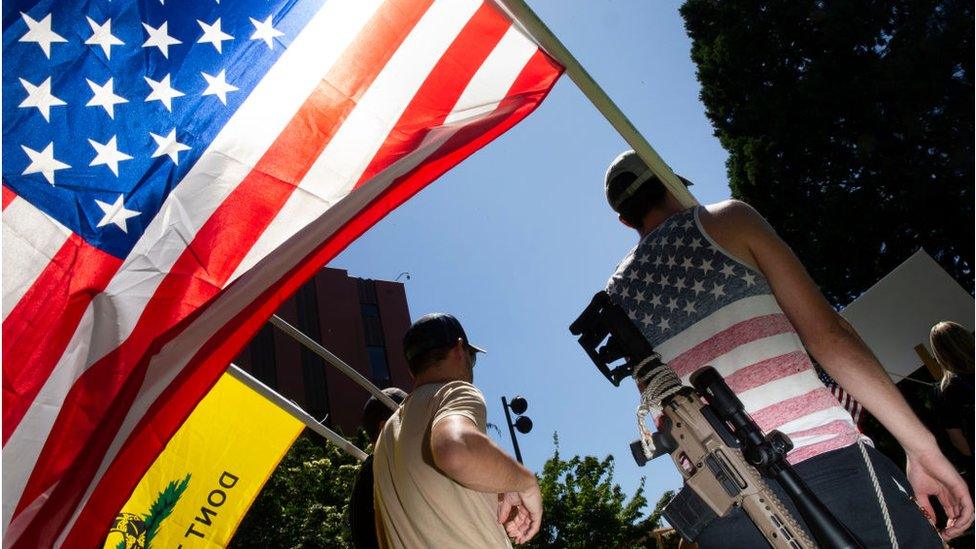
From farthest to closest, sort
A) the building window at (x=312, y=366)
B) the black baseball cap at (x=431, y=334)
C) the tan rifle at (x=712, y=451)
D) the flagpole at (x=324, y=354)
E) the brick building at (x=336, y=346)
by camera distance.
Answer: the building window at (x=312, y=366), the brick building at (x=336, y=346), the flagpole at (x=324, y=354), the black baseball cap at (x=431, y=334), the tan rifle at (x=712, y=451)

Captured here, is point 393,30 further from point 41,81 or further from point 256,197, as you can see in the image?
point 41,81

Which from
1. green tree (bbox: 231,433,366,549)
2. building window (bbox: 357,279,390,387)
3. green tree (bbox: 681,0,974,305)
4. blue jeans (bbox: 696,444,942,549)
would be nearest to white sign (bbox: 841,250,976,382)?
green tree (bbox: 681,0,974,305)

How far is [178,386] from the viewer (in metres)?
2.11

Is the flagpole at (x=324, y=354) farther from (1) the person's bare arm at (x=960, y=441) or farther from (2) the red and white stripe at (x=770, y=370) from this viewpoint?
(1) the person's bare arm at (x=960, y=441)

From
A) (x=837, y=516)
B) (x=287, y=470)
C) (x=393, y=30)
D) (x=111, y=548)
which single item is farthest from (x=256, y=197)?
(x=287, y=470)

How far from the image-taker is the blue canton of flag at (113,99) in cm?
207

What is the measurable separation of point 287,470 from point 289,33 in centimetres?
1690

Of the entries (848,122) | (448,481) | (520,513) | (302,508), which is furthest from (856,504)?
(302,508)

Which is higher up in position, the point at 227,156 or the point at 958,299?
the point at 227,156

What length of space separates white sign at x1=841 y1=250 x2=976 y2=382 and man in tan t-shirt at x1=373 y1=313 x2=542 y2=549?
677 centimetres

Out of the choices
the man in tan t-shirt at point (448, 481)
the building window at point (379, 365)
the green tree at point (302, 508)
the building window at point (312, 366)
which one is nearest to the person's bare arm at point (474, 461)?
the man in tan t-shirt at point (448, 481)

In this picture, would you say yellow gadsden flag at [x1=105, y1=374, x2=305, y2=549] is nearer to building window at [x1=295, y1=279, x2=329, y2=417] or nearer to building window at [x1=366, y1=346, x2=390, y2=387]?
building window at [x1=295, y1=279, x2=329, y2=417]

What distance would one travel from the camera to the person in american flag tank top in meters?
1.59

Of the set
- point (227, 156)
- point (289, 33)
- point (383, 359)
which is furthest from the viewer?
point (383, 359)
